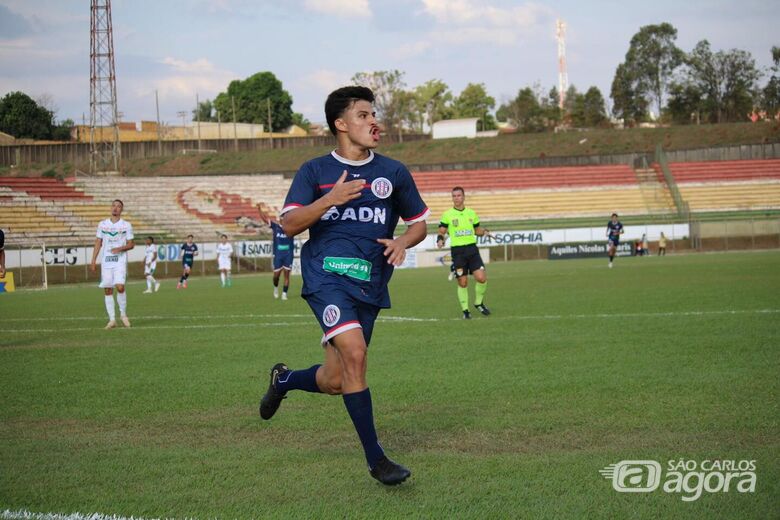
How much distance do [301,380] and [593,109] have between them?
4082 inches

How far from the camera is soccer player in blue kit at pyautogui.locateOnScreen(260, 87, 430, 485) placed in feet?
18.1

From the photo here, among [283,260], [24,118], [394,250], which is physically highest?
[24,118]

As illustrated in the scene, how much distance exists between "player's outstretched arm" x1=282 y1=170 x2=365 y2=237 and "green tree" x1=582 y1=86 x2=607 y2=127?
101 meters

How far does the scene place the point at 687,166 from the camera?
215 feet

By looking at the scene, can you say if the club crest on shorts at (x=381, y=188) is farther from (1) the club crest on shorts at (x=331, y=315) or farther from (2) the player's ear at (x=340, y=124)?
(1) the club crest on shorts at (x=331, y=315)

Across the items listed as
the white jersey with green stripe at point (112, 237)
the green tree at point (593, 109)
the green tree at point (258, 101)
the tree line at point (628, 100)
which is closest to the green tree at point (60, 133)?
the tree line at point (628, 100)

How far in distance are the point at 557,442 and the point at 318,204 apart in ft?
7.87

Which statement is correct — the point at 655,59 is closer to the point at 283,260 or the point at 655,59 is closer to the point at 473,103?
the point at 473,103

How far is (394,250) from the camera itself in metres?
5.62

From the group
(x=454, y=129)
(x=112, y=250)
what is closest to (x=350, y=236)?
(x=112, y=250)

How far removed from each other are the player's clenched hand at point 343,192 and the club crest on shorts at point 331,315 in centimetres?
67

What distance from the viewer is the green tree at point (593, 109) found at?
103669 mm

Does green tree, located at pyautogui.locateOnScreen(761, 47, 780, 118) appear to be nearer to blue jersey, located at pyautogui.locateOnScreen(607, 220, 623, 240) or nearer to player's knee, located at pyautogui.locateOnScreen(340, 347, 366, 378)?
blue jersey, located at pyautogui.locateOnScreen(607, 220, 623, 240)

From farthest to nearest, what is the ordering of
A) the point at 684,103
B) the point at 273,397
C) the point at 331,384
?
the point at 684,103
the point at 273,397
the point at 331,384
